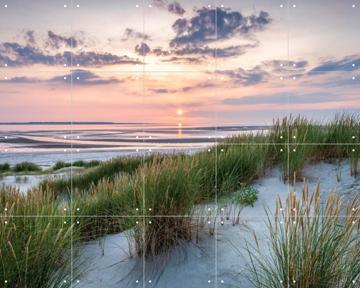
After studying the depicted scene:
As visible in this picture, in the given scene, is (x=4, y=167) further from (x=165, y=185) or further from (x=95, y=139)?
(x=165, y=185)

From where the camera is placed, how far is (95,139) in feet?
8.86

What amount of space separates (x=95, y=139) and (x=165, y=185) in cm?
53

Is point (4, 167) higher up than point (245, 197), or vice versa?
point (4, 167)

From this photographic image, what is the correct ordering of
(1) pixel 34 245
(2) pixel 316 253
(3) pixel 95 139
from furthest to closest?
(3) pixel 95 139
(1) pixel 34 245
(2) pixel 316 253

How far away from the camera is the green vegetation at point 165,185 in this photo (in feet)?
8.43

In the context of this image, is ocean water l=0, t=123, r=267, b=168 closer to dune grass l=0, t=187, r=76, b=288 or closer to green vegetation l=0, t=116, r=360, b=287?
green vegetation l=0, t=116, r=360, b=287

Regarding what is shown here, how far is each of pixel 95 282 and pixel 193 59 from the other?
1.48 metres

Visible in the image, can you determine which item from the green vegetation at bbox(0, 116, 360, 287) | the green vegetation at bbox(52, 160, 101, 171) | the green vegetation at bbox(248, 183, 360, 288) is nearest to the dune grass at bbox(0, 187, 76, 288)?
the green vegetation at bbox(0, 116, 360, 287)

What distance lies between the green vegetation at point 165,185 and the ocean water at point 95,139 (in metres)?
0.06

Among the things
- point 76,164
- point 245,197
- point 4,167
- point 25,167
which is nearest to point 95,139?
point 76,164

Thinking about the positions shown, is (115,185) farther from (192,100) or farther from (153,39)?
(153,39)

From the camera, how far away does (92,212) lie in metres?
2.75

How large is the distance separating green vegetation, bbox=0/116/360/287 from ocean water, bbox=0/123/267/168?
0.06 meters

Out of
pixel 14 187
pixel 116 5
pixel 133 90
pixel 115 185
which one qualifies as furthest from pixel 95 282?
pixel 116 5
